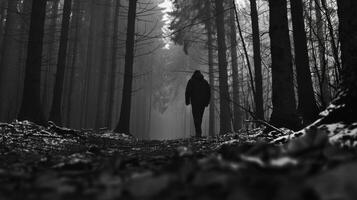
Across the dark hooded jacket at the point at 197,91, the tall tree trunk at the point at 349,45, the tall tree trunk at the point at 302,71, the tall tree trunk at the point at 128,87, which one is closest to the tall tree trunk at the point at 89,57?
the tall tree trunk at the point at 128,87

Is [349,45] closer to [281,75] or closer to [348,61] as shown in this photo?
[348,61]

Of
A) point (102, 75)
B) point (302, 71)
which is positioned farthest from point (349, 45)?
point (102, 75)

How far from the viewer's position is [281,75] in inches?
255

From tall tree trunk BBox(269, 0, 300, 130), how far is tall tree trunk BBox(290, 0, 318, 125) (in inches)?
19.0

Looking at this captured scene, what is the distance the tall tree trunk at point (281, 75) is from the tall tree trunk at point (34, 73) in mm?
5404

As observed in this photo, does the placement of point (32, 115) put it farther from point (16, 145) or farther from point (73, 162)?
point (73, 162)

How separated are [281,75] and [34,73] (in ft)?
Result: 19.0

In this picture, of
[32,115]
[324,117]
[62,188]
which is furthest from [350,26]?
[32,115]

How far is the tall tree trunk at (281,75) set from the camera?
21.2 ft

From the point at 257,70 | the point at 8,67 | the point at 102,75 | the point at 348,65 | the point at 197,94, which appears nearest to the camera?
the point at 348,65

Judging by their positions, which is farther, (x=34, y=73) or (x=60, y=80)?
(x=60, y=80)

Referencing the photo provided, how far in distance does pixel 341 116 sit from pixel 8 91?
29.7 m

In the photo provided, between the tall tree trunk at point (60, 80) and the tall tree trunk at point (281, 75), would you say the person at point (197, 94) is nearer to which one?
the tall tree trunk at point (281, 75)

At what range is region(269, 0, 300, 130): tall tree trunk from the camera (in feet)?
21.2
